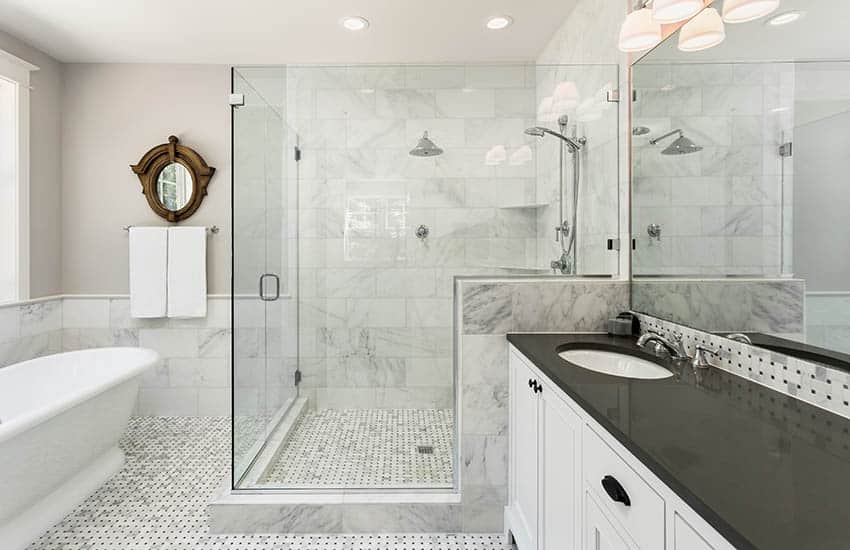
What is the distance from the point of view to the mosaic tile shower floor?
211 cm

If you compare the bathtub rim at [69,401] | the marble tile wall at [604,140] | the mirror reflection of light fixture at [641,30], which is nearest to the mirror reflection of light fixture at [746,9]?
the mirror reflection of light fixture at [641,30]

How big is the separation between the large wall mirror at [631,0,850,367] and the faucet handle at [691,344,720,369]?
0.08 meters

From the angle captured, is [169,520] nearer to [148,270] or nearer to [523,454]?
[523,454]

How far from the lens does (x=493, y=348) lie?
6.28 ft

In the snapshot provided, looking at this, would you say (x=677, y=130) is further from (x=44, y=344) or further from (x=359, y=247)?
(x=44, y=344)

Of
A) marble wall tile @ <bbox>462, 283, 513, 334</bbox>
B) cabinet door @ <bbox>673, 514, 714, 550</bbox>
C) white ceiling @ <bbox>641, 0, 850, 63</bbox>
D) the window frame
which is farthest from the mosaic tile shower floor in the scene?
the window frame

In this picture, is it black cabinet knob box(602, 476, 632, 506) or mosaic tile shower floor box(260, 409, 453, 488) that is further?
mosaic tile shower floor box(260, 409, 453, 488)

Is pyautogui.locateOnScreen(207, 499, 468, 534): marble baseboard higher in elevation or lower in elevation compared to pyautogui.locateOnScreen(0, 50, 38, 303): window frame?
lower

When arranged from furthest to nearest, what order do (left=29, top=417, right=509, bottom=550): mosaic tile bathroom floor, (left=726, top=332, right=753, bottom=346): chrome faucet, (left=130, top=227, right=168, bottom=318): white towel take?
1. (left=130, top=227, right=168, bottom=318): white towel
2. (left=29, top=417, right=509, bottom=550): mosaic tile bathroom floor
3. (left=726, top=332, right=753, bottom=346): chrome faucet

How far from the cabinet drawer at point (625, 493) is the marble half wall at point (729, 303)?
2.11 feet

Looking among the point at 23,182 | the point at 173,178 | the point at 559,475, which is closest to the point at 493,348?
the point at 559,475

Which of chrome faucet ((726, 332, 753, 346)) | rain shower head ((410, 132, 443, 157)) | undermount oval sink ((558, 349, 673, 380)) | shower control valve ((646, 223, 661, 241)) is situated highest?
rain shower head ((410, 132, 443, 157))

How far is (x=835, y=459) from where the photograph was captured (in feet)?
2.47

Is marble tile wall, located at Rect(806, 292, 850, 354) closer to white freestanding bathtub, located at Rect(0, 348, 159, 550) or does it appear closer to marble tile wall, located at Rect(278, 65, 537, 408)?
marble tile wall, located at Rect(278, 65, 537, 408)
